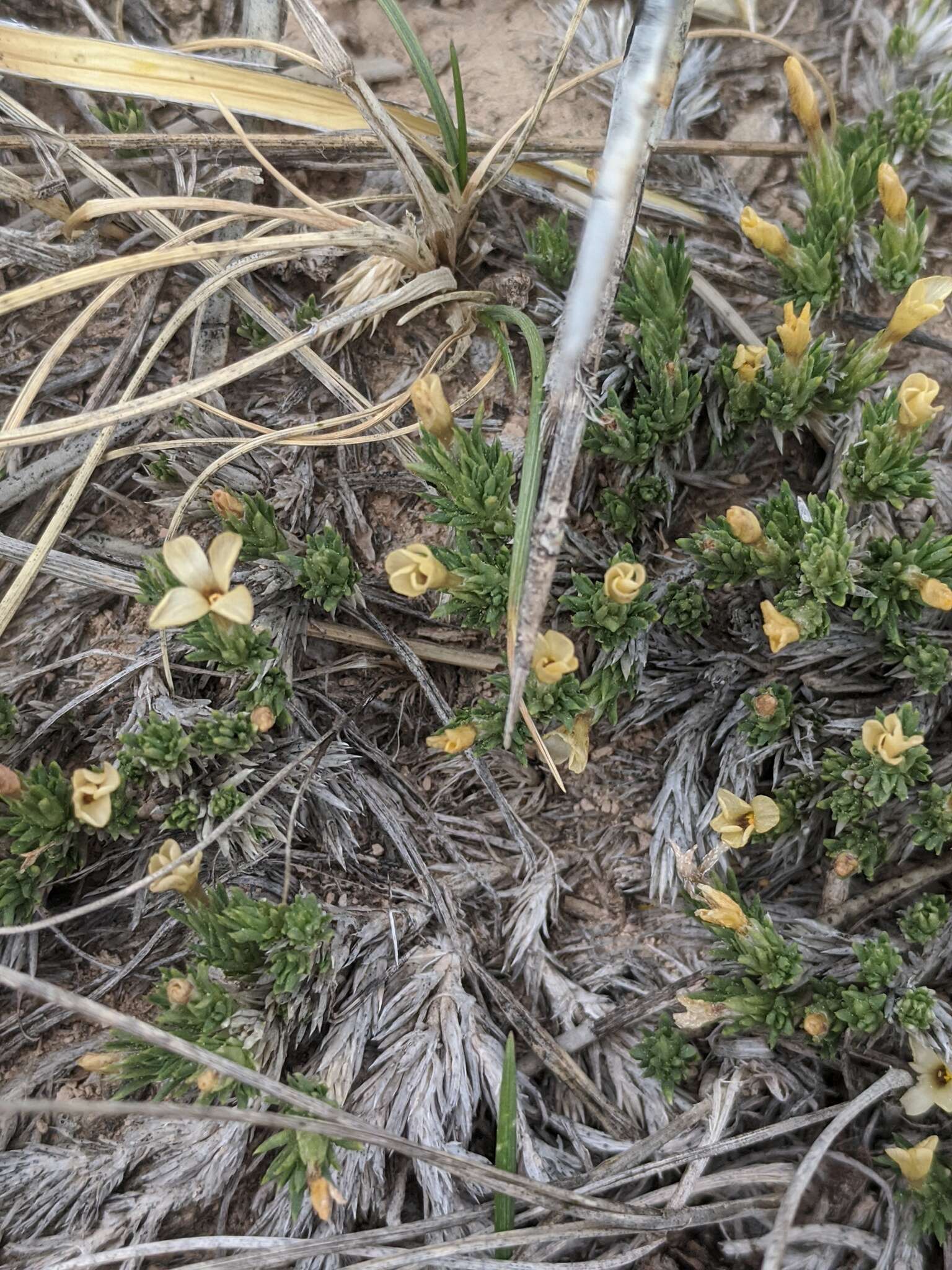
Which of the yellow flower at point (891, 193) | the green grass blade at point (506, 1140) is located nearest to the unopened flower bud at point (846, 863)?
the green grass blade at point (506, 1140)

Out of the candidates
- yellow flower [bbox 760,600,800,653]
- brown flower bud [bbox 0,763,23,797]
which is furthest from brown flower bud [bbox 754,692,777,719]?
brown flower bud [bbox 0,763,23,797]

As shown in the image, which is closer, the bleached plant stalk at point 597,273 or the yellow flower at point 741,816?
the bleached plant stalk at point 597,273

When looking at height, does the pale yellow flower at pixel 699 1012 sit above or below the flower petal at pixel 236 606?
below

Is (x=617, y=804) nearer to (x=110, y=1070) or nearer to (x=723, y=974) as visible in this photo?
(x=723, y=974)

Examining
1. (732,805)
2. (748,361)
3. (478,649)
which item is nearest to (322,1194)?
(732,805)

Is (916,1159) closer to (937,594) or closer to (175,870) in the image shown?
(937,594)

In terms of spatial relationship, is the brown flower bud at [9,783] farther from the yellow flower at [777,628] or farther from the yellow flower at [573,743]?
the yellow flower at [777,628]
